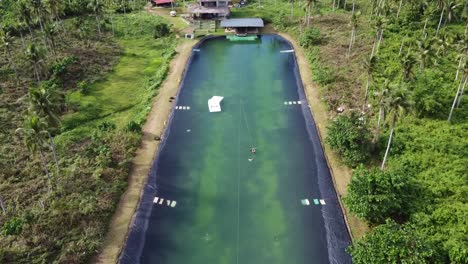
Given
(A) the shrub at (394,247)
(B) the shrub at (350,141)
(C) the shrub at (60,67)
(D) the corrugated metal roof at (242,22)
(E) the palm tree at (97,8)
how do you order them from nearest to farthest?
(A) the shrub at (394,247) < (B) the shrub at (350,141) < (C) the shrub at (60,67) < (E) the palm tree at (97,8) < (D) the corrugated metal roof at (242,22)

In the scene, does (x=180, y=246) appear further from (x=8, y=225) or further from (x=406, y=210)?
(x=406, y=210)

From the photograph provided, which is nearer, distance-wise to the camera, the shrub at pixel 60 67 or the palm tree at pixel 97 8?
the shrub at pixel 60 67

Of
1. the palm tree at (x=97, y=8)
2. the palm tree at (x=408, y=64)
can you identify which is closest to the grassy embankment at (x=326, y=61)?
the palm tree at (x=408, y=64)

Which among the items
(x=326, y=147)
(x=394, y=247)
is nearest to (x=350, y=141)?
(x=326, y=147)

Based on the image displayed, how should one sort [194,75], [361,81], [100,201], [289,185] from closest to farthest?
[100,201], [289,185], [361,81], [194,75]

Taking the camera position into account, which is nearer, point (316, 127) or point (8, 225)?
point (8, 225)

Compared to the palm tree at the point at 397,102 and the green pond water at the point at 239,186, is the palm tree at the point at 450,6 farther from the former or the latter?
the palm tree at the point at 397,102

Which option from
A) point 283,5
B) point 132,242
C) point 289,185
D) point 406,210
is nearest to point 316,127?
point 289,185

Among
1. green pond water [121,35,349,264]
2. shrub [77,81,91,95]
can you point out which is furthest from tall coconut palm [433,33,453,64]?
shrub [77,81,91,95]
